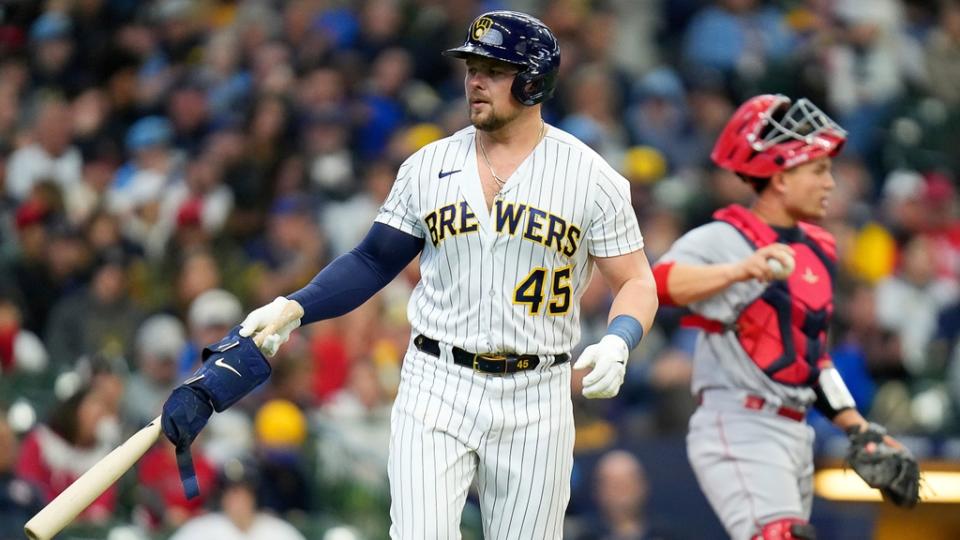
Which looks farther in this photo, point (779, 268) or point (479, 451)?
point (779, 268)

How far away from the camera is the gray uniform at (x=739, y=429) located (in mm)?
6797

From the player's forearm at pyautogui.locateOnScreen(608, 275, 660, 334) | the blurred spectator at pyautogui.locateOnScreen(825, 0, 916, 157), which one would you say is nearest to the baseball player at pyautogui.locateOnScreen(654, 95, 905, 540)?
A: the player's forearm at pyautogui.locateOnScreen(608, 275, 660, 334)

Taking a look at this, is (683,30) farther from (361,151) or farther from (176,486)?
(176,486)

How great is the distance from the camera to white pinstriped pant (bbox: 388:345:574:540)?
571cm

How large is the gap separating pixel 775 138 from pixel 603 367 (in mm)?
2036

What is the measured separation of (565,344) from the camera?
19.6 ft

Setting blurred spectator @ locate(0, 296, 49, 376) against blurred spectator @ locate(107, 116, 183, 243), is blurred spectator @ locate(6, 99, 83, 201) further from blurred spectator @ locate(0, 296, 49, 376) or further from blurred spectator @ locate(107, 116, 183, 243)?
blurred spectator @ locate(0, 296, 49, 376)

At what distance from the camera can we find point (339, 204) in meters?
13.0

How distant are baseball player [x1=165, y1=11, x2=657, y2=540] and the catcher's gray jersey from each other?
40.2 inches

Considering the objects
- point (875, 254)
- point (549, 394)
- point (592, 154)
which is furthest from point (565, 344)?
point (875, 254)

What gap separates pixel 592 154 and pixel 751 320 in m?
1.29

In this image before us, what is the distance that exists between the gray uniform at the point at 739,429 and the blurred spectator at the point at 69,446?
157 inches

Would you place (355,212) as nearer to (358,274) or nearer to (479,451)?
(358,274)

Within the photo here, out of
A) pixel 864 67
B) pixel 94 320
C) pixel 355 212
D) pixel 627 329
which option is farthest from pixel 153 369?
pixel 864 67
